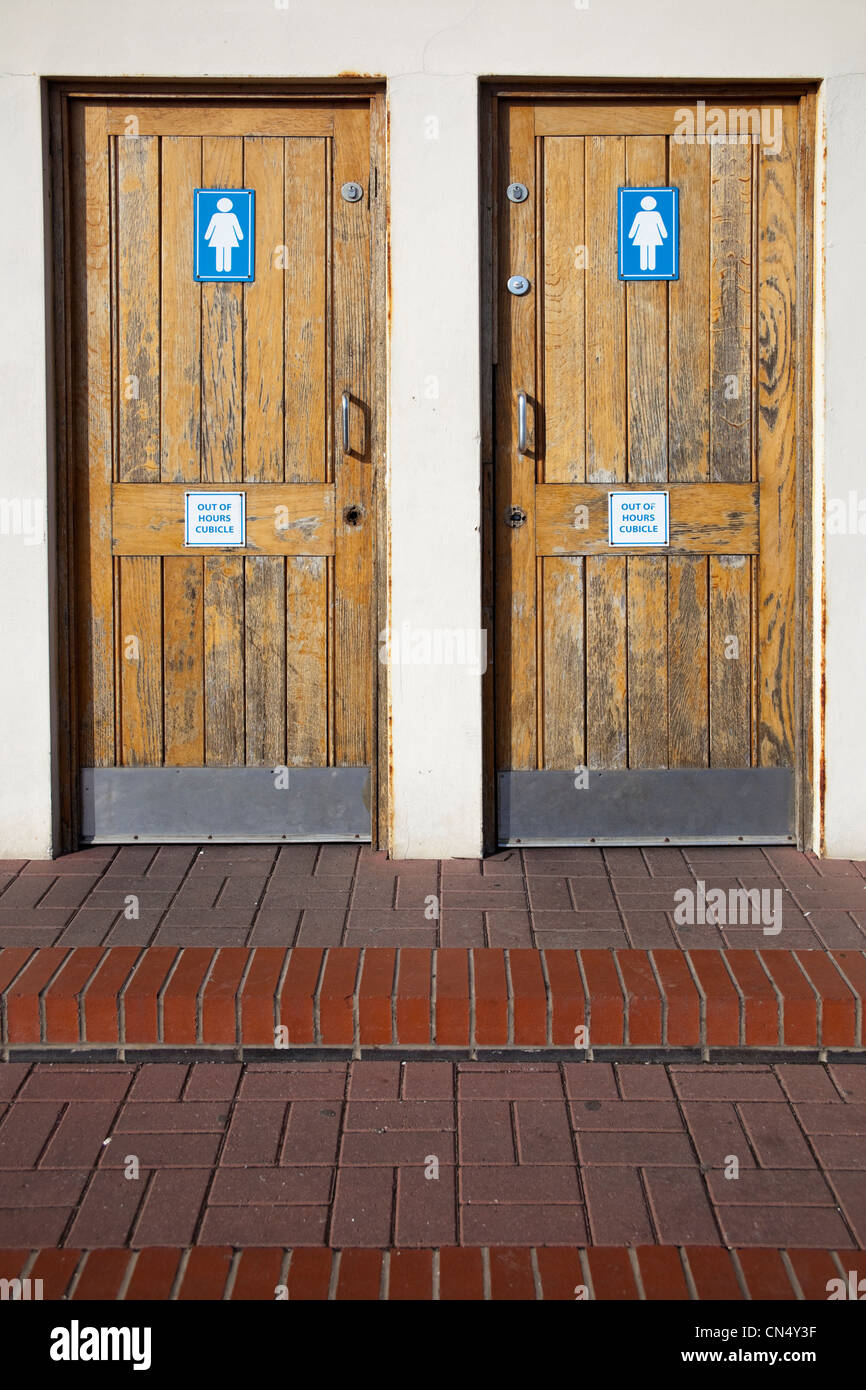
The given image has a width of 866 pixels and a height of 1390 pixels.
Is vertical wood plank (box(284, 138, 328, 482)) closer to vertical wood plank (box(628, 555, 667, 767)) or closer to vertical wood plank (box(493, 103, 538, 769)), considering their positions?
vertical wood plank (box(493, 103, 538, 769))

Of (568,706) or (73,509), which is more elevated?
(73,509)

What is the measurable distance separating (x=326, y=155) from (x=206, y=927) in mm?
2590

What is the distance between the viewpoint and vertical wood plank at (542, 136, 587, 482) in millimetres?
4074

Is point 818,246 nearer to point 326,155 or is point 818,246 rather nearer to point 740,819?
point 326,155

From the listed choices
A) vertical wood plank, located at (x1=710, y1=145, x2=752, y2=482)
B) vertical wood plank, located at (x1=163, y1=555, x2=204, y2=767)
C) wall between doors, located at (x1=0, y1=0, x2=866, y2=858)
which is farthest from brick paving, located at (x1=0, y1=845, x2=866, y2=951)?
vertical wood plank, located at (x1=710, y1=145, x2=752, y2=482)

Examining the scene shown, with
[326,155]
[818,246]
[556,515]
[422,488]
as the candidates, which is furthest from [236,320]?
[818,246]

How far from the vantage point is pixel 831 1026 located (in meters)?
3.05

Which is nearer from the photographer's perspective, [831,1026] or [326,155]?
[831,1026]

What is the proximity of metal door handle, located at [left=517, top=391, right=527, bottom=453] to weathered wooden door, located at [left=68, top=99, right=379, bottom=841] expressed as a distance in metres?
0.51

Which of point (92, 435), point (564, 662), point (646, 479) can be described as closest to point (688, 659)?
point (564, 662)

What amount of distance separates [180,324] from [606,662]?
6.16ft
